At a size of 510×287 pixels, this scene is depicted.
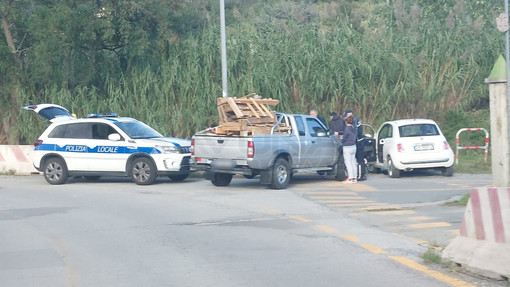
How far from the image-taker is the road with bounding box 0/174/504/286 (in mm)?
8906

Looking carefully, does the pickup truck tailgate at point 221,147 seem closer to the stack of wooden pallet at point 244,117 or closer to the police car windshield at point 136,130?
the stack of wooden pallet at point 244,117

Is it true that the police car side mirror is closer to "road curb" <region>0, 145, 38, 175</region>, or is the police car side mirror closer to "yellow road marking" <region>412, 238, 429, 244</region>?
"road curb" <region>0, 145, 38, 175</region>

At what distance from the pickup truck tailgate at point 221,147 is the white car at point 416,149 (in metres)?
5.11

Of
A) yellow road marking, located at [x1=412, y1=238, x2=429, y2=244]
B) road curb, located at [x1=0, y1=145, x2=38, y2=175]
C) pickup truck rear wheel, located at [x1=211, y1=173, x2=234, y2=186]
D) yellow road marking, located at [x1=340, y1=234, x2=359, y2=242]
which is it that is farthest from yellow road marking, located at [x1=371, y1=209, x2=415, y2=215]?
road curb, located at [x1=0, y1=145, x2=38, y2=175]

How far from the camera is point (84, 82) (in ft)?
94.1

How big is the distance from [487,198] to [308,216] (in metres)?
5.40

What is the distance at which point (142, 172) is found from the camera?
19.3m

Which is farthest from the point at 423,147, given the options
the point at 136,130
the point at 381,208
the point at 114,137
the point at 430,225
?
the point at 430,225

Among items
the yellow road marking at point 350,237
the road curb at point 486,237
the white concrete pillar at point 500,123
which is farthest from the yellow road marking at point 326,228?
the road curb at point 486,237

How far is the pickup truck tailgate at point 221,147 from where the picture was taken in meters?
17.7

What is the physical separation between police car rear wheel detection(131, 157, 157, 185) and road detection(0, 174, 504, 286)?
30cm

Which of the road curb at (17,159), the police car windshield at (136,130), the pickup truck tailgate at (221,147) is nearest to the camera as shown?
the pickup truck tailgate at (221,147)

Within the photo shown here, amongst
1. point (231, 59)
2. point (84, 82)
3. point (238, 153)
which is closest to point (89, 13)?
point (84, 82)

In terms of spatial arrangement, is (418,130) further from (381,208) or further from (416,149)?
(381,208)
